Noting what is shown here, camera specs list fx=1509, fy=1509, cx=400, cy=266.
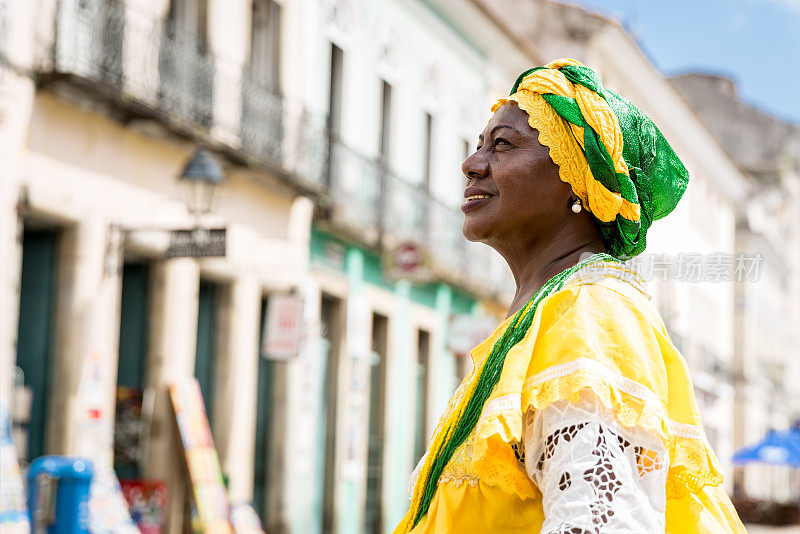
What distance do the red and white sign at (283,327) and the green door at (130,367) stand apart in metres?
1.90

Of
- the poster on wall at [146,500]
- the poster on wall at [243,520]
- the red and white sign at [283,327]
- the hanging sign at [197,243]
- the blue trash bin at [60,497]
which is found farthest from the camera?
the red and white sign at [283,327]

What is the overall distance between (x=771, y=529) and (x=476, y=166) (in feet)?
121

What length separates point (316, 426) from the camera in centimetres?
1795

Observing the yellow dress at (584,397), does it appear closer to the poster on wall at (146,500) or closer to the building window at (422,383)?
the poster on wall at (146,500)

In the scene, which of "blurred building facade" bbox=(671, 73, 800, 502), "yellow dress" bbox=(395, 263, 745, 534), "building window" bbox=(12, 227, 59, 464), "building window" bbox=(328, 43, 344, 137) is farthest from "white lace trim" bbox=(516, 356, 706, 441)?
"blurred building facade" bbox=(671, 73, 800, 502)

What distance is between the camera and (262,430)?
16938 mm

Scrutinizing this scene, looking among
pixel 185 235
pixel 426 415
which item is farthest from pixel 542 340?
pixel 426 415

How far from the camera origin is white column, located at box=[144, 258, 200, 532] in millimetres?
13859

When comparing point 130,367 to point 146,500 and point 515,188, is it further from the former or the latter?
point 515,188

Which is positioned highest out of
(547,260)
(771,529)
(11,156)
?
(11,156)

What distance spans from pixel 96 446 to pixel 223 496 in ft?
5.81

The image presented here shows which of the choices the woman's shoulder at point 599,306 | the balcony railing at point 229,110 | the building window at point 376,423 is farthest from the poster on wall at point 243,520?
the woman's shoulder at point 599,306

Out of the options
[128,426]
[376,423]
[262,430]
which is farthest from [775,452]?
[128,426]

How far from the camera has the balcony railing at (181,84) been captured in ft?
40.5
